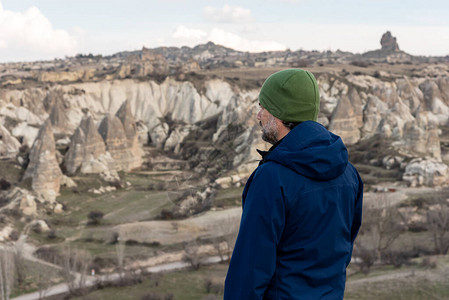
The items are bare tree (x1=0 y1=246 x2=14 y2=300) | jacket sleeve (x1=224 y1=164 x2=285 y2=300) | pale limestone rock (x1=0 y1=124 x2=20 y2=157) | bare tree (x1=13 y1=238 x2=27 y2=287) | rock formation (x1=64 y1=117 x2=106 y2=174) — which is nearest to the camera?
jacket sleeve (x1=224 y1=164 x2=285 y2=300)

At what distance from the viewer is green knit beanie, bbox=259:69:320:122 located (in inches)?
88.1

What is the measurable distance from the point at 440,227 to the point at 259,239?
23284 mm

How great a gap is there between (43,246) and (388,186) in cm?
2047

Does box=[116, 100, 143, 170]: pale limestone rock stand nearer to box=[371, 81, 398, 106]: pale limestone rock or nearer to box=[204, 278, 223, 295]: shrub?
box=[204, 278, 223, 295]: shrub

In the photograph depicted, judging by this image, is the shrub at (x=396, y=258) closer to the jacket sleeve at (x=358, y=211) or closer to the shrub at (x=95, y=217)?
the shrub at (x=95, y=217)

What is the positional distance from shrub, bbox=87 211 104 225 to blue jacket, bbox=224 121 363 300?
1017 inches

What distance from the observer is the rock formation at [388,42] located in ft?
459

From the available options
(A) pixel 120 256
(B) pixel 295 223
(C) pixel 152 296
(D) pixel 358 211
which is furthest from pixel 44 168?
(B) pixel 295 223

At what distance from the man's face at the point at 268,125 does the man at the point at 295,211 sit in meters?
0.02

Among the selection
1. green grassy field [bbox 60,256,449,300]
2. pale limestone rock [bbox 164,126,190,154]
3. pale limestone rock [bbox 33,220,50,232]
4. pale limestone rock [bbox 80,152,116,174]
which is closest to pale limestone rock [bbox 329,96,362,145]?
pale limestone rock [bbox 164,126,190,154]

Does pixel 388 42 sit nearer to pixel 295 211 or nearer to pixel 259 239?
pixel 295 211

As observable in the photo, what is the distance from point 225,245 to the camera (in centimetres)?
2352

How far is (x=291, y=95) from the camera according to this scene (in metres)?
2.24

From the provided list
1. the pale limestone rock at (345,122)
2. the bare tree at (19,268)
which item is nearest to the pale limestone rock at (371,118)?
the pale limestone rock at (345,122)
